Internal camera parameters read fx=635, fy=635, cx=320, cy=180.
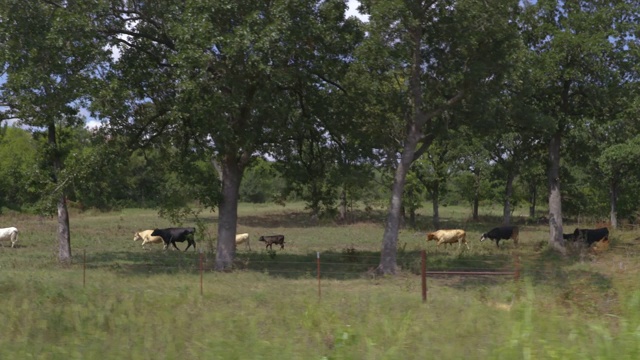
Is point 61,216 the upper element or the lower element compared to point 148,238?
upper

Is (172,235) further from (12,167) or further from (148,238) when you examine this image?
(12,167)

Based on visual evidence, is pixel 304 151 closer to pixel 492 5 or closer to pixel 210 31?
pixel 210 31

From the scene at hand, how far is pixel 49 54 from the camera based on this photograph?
19938 mm

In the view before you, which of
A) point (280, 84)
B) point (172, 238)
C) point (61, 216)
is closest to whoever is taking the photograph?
point (280, 84)

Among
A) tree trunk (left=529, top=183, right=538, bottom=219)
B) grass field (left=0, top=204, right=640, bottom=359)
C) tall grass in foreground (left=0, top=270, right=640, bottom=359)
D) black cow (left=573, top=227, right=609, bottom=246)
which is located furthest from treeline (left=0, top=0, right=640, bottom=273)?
tree trunk (left=529, top=183, right=538, bottom=219)

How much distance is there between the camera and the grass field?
6.21 meters

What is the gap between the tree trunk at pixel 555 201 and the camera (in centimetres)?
2905

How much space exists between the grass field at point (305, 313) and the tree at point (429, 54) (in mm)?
5210

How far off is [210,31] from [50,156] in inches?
359

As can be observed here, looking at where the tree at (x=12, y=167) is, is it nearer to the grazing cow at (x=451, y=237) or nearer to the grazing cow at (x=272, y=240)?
the grazing cow at (x=272, y=240)

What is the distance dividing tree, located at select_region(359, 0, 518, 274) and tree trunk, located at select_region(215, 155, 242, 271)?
5505 mm

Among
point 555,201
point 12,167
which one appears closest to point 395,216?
point 555,201

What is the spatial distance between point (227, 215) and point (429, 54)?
9302mm

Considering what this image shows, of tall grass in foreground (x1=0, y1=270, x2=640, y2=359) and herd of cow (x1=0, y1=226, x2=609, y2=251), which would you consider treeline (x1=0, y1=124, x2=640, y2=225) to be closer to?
herd of cow (x1=0, y1=226, x2=609, y2=251)
